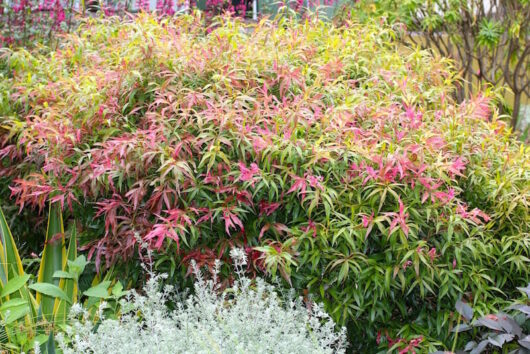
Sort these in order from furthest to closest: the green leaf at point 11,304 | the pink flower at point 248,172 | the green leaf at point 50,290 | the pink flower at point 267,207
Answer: the green leaf at point 50,290
the green leaf at point 11,304
the pink flower at point 267,207
the pink flower at point 248,172

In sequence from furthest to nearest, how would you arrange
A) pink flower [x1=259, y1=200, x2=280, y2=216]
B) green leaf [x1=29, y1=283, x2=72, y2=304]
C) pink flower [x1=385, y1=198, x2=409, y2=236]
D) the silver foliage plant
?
green leaf [x1=29, y1=283, x2=72, y2=304]
pink flower [x1=259, y1=200, x2=280, y2=216]
pink flower [x1=385, y1=198, x2=409, y2=236]
the silver foliage plant

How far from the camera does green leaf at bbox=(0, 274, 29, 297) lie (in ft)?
12.6

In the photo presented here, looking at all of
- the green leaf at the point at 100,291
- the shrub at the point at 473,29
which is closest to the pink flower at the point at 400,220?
the green leaf at the point at 100,291

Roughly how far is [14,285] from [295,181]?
1594 mm

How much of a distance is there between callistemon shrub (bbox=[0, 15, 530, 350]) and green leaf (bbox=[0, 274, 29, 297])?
404mm

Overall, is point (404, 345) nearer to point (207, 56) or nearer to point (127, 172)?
point (127, 172)

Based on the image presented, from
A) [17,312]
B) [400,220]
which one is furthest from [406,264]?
[17,312]

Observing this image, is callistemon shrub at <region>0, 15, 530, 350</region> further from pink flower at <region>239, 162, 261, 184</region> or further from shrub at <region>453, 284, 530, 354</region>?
shrub at <region>453, 284, 530, 354</region>

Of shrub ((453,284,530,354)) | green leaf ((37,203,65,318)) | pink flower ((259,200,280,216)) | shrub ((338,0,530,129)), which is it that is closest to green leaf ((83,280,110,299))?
green leaf ((37,203,65,318))

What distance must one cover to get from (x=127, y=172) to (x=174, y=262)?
0.51 m

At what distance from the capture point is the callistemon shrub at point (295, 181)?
3590 millimetres

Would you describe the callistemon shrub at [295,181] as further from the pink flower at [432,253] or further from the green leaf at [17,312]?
the green leaf at [17,312]

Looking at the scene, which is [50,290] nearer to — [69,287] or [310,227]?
[69,287]

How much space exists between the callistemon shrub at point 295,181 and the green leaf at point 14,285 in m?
0.40
